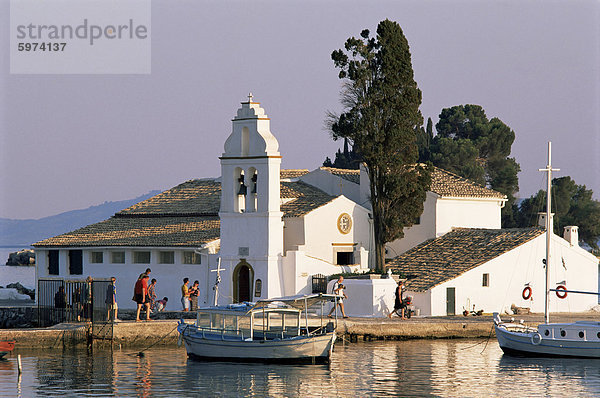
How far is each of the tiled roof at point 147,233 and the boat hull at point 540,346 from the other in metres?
15.7

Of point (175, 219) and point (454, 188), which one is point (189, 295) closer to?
point (175, 219)

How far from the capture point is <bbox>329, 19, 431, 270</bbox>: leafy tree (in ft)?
166

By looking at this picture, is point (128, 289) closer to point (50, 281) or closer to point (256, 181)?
point (50, 281)

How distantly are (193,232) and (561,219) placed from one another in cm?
4512

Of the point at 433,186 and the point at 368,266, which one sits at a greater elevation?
the point at 433,186

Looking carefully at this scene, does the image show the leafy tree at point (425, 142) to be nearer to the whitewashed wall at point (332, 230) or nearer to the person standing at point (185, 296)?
the whitewashed wall at point (332, 230)

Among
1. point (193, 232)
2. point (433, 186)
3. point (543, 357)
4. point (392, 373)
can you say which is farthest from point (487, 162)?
point (392, 373)

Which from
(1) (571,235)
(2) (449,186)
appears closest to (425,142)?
(2) (449,186)

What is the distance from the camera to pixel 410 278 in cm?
4891

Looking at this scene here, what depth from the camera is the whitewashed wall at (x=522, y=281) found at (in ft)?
156

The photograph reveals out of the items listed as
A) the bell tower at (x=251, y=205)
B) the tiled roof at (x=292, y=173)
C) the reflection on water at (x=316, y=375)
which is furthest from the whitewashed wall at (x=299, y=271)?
the tiled roof at (x=292, y=173)

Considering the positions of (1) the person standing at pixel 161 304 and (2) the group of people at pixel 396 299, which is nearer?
(2) the group of people at pixel 396 299

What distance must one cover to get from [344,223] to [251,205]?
16.7 ft

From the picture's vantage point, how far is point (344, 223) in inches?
2044
